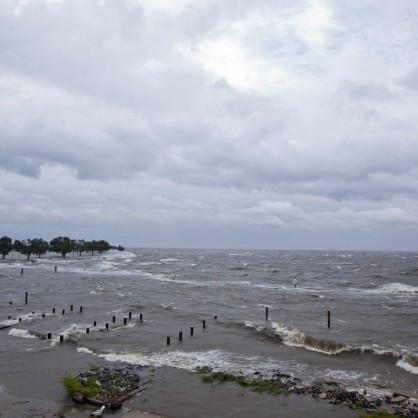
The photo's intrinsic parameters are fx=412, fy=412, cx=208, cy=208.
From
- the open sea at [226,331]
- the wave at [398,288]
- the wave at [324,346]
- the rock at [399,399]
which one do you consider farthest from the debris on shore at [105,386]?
the wave at [398,288]

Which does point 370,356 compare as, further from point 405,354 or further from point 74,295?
point 74,295

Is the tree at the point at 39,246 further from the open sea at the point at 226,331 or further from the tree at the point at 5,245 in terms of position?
the open sea at the point at 226,331

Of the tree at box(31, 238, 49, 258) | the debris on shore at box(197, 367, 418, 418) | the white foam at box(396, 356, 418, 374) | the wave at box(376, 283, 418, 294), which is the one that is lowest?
the white foam at box(396, 356, 418, 374)

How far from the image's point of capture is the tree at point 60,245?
17438 centimetres

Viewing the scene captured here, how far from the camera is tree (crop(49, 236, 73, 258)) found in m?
174

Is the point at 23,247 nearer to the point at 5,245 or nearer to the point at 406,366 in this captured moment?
the point at 5,245

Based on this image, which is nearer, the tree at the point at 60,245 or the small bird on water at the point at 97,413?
the small bird on water at the point at 97,413

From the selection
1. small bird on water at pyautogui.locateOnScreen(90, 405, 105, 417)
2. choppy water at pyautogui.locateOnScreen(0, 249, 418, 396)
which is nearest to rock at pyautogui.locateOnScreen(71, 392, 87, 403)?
small bird on water at pyautogui.locateOnScreen(90, 405, 105, 417)

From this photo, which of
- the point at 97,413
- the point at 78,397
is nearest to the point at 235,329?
the point at 78,397

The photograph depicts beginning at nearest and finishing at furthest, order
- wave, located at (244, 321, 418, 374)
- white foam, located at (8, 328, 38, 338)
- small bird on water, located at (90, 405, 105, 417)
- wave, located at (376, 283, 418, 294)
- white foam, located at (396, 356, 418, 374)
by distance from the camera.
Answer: small bird on water, located at (90, 405, 105, 417) < white foam, located at (396, 356, 418, 374) < wave, located at (244, 321, 418, 374) < white foam, located at (8, 328, 38, 338) < wave, located at (376, 283, 418, 294)

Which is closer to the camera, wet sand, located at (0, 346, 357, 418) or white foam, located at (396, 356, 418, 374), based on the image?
wet sand, located at (0, 346, 357, 418)

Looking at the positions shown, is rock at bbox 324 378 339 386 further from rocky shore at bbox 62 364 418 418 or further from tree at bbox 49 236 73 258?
tree at bbox 49 236 73 258

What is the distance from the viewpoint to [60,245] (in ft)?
582

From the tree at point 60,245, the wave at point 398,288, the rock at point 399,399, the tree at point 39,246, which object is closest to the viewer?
the rock at point 399,399
